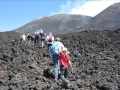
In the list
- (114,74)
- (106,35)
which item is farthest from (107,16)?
(114,74)

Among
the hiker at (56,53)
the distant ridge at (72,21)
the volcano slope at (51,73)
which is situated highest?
the distant ridge at (72,21)

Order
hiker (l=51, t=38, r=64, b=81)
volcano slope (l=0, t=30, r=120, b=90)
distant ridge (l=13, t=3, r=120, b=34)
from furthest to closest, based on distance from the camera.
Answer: distant ridge (l=13, t=3, r=120, b=34) < hiker (l=51, t=38, r=64, b=81) < volcano slope (l=0, t=30, r=120, b=90)

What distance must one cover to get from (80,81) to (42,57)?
17.4ft

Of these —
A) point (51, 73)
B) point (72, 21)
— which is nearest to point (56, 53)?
point (51, 73)

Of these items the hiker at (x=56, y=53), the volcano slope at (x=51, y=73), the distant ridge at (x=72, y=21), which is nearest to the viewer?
the volcano slope at (x=51, y=73)

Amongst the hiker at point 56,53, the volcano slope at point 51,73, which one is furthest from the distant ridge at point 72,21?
the hiker at point 56,53

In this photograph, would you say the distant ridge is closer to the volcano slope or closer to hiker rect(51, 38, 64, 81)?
the volcano slope

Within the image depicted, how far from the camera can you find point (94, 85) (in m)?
9.34

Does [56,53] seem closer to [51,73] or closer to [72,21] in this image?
[51,73]

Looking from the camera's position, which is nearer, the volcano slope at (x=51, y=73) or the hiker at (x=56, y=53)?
the volcano slope at (x=51, y=73)

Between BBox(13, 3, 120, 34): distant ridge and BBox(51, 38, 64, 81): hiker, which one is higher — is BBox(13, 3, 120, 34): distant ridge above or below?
above

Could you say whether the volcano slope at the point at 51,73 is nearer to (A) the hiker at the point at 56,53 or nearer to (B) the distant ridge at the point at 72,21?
(A) the hiker at the point at 56,53

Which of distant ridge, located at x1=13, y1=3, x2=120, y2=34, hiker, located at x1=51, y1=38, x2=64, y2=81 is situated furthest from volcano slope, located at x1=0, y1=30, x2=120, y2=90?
distant ridge, located at x1=13, y1=3, x2=120, y2=34

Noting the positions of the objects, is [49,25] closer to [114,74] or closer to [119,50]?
[119,50]
